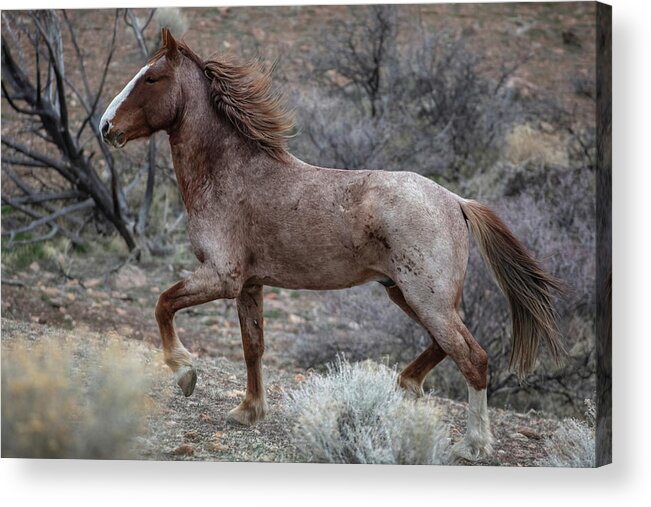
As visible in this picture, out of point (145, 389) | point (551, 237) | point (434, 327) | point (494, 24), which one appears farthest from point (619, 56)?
point (145, 389)

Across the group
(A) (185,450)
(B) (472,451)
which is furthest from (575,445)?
(A) (185,450)

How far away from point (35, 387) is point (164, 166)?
2.88 m

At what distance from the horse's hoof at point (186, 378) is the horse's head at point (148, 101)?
1.46 m

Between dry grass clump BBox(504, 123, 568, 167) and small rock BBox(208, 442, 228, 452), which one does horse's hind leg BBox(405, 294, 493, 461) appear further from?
dry grass clump BBox(504, 123, 568, 167)

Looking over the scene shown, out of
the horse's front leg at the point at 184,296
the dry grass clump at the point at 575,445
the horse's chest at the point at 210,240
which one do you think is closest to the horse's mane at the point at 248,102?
the horse's chest at the point at 210,240

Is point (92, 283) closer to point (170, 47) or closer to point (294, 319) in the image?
point (294, 319)

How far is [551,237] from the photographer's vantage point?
8.25 metres

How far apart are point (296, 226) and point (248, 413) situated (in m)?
1.36

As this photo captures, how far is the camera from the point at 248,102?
272 inches

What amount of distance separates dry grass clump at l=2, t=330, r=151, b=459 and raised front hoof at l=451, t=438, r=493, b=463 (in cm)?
217

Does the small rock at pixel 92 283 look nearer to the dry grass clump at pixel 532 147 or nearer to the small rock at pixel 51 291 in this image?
the small rock at pixel 51 291

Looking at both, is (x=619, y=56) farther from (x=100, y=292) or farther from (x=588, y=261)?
(x=100, y=292)

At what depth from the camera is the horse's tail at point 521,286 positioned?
265 inches

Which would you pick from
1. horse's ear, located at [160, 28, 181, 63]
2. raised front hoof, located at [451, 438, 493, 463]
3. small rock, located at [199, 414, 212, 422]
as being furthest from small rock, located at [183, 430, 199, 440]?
horse's ear, located at [160, 28, 181, 63]
